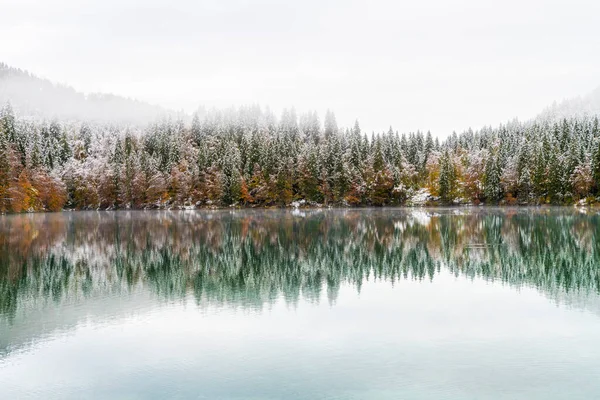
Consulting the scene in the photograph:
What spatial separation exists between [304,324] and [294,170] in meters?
118

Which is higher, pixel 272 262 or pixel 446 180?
pixel 446 180

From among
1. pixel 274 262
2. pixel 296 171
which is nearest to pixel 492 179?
pixel 296 171

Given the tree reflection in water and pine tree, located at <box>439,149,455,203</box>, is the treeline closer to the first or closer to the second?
pine tree, located at <box>439,149,455,203</box>

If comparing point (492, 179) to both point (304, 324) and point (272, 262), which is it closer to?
point (272, 262)

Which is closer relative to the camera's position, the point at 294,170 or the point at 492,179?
the point at 492,179

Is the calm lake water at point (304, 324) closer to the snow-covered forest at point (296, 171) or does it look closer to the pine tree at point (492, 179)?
the snow-covered forest at point (296, 171)

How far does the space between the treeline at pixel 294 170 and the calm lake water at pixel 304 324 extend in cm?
8433

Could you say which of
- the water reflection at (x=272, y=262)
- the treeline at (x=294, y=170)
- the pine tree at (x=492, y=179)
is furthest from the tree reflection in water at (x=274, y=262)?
the pine tree at (x=492, y=179)

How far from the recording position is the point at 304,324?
795 inches

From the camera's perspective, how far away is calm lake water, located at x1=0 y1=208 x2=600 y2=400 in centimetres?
1429

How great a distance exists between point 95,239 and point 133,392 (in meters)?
42.8

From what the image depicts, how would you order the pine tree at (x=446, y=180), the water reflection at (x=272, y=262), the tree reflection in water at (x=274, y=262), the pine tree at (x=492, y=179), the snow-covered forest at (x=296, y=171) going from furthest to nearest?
the pine tree at (x=446, y=180) < the pine tree at (x=492, y=179) < the snow-covered forest at (x=296, y=171) < the tree reflection in water at (x=274, y=262) < the water reflection at (x=272, y=262)

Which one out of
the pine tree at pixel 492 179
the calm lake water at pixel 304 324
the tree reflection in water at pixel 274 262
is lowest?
the calm lake water at pixel 304 324

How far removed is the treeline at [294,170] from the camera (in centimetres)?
11981
